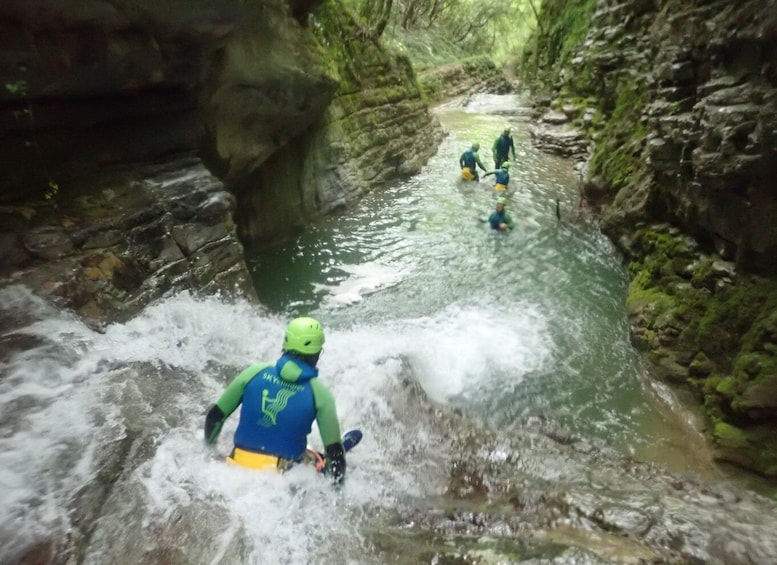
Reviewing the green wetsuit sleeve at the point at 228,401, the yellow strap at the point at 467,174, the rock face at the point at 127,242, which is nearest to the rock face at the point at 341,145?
the yellow strap at the point at 467,174

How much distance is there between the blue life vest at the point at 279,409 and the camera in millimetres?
3713

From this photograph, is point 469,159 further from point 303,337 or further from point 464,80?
point 464,80

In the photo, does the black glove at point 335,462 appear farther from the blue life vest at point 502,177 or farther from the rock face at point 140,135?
the blue life vest at point 502,177

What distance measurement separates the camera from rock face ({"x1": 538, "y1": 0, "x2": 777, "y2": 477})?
5.33 metres

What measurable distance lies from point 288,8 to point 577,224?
771 centimetres

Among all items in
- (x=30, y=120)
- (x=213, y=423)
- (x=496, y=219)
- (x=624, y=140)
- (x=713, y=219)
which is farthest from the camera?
(x=496, y=219)

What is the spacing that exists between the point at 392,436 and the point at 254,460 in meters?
1.74

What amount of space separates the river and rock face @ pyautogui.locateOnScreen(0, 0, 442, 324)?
1.85 ft

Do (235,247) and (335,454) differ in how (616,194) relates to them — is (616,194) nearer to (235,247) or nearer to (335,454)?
(235,247)

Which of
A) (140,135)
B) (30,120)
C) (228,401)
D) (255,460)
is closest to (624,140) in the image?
(140,135)

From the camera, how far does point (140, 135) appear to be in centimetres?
661

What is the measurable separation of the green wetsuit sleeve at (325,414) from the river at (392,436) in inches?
13.5

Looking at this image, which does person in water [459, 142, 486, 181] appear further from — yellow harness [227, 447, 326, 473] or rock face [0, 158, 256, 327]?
yellow harness [227, 447, 326, 473]

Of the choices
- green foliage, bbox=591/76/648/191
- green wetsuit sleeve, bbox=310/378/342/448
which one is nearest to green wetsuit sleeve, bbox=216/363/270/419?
green wetsuit sleeve, bbox=310/378/342/448
